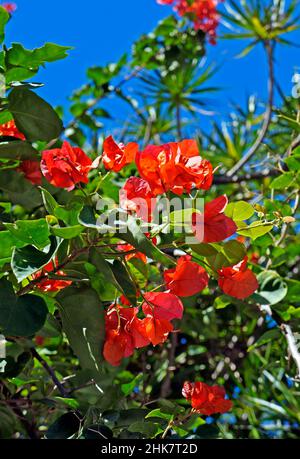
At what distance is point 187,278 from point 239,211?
0.10m

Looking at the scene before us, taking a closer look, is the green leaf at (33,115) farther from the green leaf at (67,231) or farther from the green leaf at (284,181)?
the green leaf at (284,181)

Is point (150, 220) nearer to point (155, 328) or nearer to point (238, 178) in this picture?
point (155, 328)

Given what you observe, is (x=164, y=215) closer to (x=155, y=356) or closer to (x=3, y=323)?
(x=3, y=323)


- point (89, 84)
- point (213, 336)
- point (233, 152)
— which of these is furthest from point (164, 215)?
point (233, 152)

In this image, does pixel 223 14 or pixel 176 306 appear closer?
pixel 176 306

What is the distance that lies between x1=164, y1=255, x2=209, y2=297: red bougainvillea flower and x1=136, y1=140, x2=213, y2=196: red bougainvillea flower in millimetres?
85

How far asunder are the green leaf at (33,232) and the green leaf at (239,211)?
21 centimetres

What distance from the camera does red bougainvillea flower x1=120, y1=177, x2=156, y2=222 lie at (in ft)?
2.53

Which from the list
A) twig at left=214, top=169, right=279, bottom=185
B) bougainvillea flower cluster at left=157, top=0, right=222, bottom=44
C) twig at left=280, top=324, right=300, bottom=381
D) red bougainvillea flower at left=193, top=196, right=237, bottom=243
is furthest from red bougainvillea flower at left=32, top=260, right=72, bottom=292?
bougainvillea flower cluster at left=157, top=0, right=222, bottom=44

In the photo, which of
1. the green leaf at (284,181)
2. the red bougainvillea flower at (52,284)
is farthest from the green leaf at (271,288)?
the red bougainvillea flower at (52,284)

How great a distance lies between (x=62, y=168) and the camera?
0.86m

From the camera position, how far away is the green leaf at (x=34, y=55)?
919 mm

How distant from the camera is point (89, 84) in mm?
2246

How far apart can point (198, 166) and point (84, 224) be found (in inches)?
6.4
